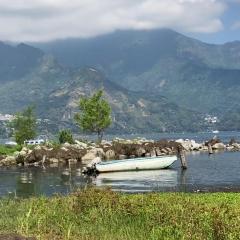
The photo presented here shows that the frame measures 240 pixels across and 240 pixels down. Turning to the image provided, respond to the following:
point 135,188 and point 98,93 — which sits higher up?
point 98,93

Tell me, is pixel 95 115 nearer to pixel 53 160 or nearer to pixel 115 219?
pixel 53 160

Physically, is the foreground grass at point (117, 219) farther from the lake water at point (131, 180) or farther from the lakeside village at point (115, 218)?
the lake water at point (131, 180)

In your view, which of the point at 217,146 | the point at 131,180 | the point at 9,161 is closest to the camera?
the point at 131,180

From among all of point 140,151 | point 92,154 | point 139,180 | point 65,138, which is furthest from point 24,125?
point 139,180

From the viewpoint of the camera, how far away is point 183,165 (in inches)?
3447

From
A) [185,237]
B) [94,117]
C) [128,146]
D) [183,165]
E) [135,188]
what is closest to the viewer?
[185,237]

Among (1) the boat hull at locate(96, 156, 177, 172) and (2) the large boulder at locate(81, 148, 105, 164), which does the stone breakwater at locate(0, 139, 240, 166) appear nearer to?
(2) the large boulder at locate(81, 148, 105, 164)

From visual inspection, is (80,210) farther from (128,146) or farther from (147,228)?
(128,146)

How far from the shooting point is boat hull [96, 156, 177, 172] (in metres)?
83.5

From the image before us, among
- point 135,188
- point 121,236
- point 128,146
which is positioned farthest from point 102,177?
point 121,236

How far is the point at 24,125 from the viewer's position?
461 ft

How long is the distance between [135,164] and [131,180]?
588 inches

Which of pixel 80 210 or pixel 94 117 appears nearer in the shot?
pixel 80 210

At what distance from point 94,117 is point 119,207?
107 metres
